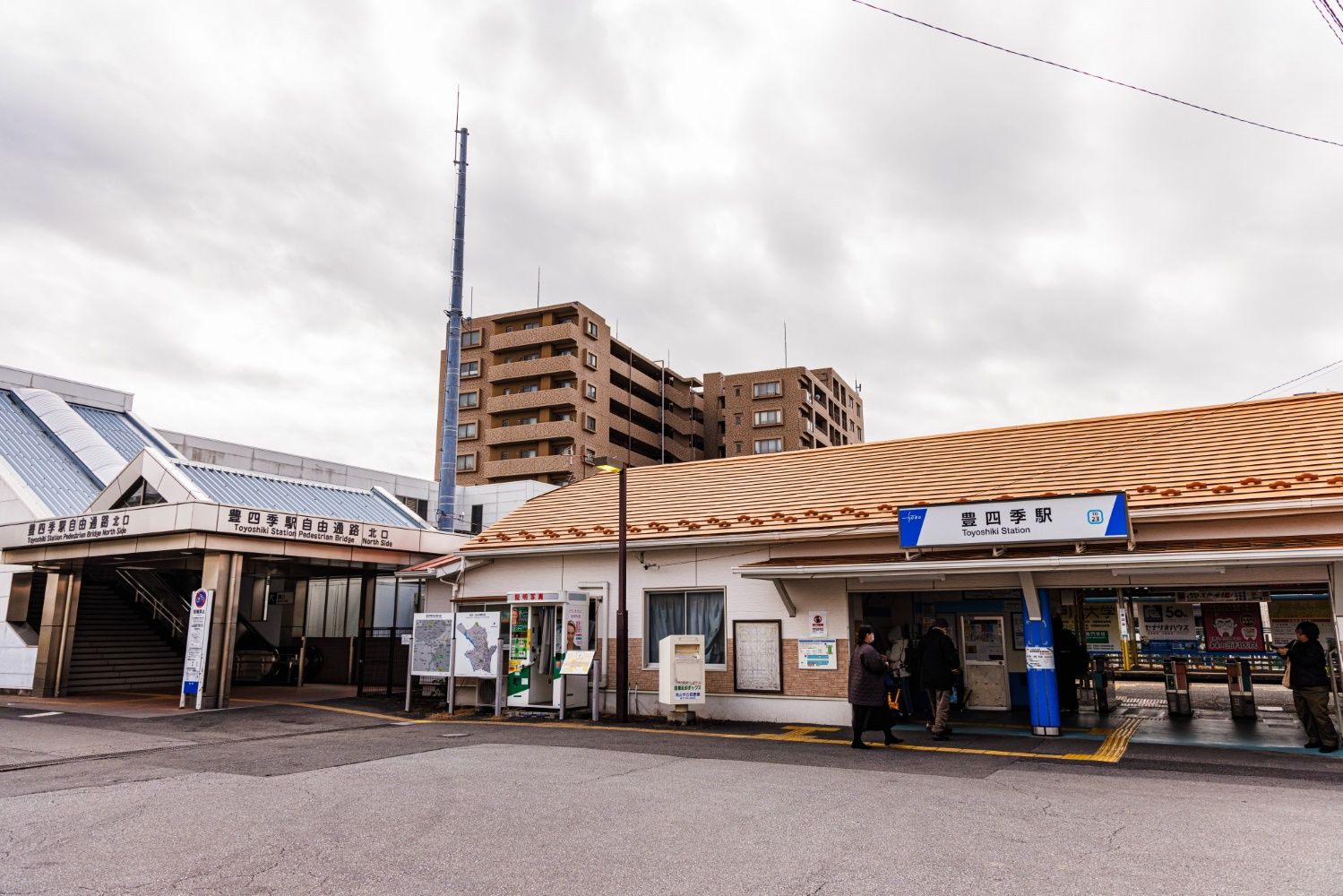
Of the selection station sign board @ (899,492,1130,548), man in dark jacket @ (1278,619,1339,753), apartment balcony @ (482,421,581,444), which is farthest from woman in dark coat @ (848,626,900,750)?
apartment balcony @ (482,421,581,444)

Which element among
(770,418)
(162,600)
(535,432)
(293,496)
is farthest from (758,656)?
(770,418)

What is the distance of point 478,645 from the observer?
16.6m

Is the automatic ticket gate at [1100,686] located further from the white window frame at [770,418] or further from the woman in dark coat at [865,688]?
the white window frame at [770,418]

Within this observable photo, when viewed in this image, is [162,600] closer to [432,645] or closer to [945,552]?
[432,645]

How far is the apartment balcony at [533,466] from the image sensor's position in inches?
2403

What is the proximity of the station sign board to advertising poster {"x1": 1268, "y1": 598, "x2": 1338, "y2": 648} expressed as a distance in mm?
3829

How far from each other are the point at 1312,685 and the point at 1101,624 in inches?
380

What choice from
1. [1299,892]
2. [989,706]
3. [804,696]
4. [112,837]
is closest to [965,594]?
[989,706]

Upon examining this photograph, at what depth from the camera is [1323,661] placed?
37.7 feet

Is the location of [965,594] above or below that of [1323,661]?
above

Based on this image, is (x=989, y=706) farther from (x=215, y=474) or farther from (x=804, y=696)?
(x=215, y=474)

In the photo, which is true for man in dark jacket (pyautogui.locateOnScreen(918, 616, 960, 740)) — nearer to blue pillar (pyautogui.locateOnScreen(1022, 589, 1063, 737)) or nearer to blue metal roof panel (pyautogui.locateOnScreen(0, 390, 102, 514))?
blue pillar (pyautogui.locateOnScreen(1022, 589, 1063, 737))

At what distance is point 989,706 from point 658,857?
38.3 feet

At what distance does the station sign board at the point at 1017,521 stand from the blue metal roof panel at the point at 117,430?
23930 mm
